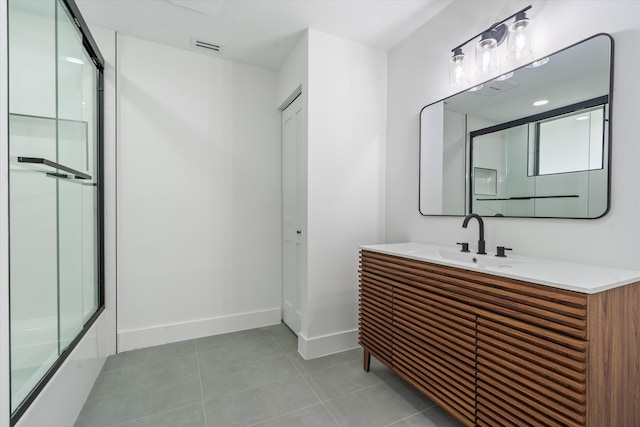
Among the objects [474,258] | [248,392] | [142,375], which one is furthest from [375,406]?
[142,375]

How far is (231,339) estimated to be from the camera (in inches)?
107

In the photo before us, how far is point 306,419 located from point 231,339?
1.31 meters

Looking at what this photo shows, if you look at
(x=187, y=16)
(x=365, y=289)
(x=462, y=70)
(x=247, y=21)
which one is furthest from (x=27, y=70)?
(x=462, y=70)

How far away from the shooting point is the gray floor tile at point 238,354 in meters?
2.25

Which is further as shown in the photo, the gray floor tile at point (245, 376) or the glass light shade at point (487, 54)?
the gray floor tile at point (245, 376)

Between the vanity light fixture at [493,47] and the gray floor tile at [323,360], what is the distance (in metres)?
2.22

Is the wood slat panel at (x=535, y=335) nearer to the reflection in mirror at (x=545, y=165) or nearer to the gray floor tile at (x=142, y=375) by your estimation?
the reflection in mirror at (x=545, y=165)

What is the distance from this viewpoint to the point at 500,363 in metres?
1.21

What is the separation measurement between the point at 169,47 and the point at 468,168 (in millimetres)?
2761

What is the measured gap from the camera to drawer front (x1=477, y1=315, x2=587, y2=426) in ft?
3.19

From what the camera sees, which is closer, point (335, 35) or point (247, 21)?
point (247, 21)

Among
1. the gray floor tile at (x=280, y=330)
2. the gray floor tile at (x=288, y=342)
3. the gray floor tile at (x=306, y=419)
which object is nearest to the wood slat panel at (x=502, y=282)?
the gray floor tile at (x=306, y=419)

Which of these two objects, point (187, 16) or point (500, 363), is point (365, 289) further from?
point (187, 16)

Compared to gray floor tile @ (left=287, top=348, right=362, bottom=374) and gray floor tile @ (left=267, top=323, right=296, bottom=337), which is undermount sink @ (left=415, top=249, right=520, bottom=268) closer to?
gray floor tile @ (left=287, top=348, right=362, bottom=374)
